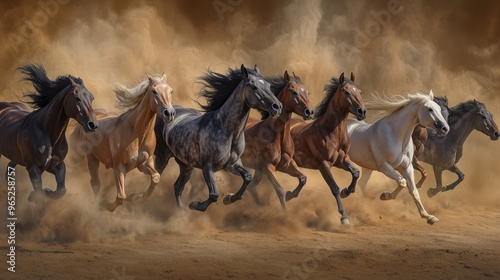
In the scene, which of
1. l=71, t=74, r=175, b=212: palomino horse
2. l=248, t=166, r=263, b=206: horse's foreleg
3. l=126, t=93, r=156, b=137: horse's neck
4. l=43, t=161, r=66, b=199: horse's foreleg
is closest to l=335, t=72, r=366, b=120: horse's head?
l=248, t=166, r=263, b=206: horse's foreleg

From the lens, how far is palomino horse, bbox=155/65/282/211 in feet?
33.9

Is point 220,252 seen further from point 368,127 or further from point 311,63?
point 311,63

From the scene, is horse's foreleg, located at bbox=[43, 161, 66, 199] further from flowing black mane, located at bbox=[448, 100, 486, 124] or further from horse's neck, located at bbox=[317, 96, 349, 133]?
flowing black mane, located at bbox=[448, 100, 486, 124]

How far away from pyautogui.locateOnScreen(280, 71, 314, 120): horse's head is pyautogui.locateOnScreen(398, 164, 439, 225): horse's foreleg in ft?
6.74

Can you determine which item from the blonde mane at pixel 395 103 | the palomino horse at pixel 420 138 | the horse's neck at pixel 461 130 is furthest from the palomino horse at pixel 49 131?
the horse's neck at pixel 461 130

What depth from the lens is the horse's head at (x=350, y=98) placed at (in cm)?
1166

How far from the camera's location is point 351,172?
39.4 ft

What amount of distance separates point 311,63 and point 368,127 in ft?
18.3

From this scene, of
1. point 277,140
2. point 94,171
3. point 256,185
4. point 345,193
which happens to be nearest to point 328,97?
point 277,140

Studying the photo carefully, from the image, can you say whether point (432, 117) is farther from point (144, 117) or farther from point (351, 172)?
point (144, 117)

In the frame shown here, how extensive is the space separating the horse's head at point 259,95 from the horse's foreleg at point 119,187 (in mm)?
1777

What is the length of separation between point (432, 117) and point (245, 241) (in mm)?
3391

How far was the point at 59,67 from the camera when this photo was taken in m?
16.8

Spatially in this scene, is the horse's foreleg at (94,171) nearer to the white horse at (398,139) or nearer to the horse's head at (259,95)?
the horse's head at (259,95)
